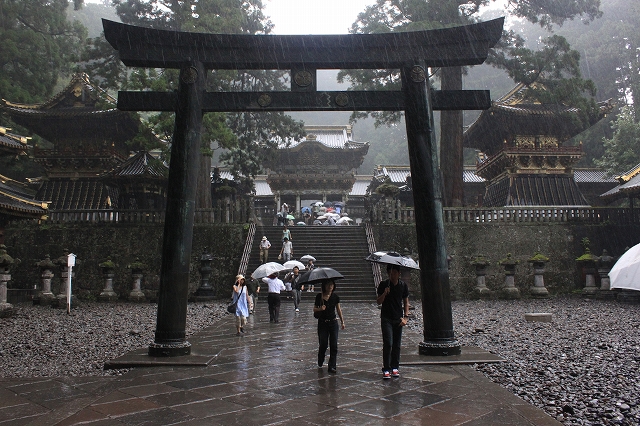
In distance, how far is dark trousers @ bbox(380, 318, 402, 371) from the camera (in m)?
5.32

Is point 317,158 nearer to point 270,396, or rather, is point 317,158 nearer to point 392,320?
point 392,320

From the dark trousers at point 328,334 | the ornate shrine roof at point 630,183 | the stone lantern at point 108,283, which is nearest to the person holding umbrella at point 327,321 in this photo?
the dark trousers at point 328,334

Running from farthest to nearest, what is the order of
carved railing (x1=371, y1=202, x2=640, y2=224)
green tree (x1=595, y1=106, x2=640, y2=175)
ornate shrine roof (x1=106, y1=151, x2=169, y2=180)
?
1. green tree (x1=595, y1=106, x2=640, y2=175)
2. ornate shrine roof (x1=106, y1=151, x2=169, y2=180)
3. carved railing (x1=371, y1=202, x2=640, y2=224)

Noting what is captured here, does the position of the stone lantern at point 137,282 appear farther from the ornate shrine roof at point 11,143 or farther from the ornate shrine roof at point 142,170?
the ornate shrine roof at point 142,170

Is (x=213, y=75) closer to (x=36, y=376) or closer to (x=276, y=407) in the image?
(x=36, y=376)

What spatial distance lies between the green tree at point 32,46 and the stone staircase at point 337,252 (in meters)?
15.1

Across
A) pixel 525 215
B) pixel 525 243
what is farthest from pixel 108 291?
pixel 525 215

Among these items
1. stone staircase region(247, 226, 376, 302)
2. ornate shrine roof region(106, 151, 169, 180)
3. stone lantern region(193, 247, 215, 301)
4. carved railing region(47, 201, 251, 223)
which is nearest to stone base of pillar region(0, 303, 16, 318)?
stone lantern region(193, 247, 215, 301)

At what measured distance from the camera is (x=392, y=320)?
5.36 m

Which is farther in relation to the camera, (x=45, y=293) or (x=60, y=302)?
(x=45, y=293)

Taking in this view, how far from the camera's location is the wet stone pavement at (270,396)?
158 inches

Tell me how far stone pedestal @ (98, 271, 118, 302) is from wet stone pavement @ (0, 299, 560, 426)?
11.8 metres

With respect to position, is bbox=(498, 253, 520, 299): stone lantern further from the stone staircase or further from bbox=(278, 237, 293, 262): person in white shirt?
bbox=(278, 237, 293, 262): person in white shirt

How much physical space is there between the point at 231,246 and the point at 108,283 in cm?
448
